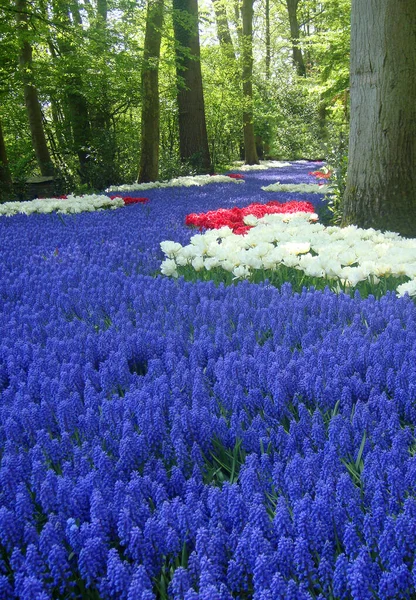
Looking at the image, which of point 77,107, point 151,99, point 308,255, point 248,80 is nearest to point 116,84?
point 77,107

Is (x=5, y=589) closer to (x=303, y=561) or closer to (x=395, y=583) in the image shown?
(x=303, y=561)

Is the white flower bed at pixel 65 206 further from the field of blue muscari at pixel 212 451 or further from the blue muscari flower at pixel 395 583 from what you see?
the blue muscari flower at pixel 395 583

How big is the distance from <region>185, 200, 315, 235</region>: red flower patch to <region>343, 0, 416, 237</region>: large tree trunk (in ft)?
4.86

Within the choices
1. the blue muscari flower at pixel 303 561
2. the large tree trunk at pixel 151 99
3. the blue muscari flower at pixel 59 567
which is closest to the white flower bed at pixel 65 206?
the large tree trunk at pixel 151 99

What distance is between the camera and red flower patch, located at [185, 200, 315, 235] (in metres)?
6.77

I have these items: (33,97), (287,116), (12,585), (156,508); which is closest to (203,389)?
(156,508)

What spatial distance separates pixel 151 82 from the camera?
1436 cm

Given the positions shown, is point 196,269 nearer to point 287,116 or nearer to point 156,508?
point 156,508

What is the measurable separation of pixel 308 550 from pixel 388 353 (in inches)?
48.4

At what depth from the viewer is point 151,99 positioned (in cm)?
1401

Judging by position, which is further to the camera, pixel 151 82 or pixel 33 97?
pixel 33 97

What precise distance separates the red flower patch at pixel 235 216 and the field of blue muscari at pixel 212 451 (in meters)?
3.28

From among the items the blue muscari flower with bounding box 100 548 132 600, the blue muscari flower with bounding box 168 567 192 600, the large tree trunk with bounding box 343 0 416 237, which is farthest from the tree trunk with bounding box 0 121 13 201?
the blue muscari flower with bounding box 168 567 192 600

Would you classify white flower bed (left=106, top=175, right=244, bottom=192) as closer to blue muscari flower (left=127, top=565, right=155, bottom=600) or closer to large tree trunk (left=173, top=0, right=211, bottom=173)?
large tree trunk (left=173, top=0, right=211, bottom=173)
